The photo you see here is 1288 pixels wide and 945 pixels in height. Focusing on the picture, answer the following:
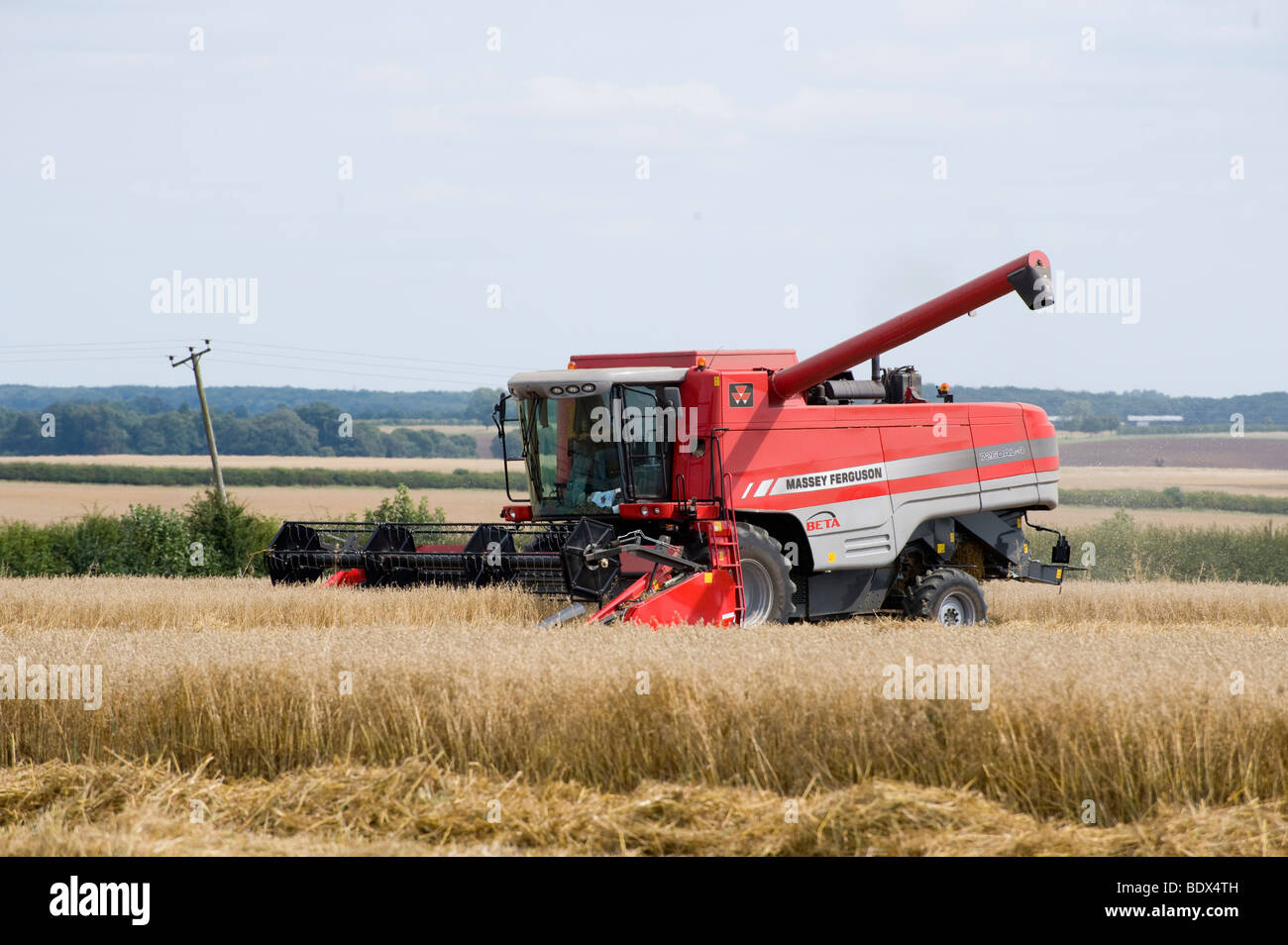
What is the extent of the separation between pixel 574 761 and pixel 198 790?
1.83 metres

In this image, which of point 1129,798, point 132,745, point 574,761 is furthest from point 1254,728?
point 132,745

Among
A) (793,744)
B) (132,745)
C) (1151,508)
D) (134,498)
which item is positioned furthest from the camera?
(134,498)

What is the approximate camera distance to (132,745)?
698 centimetres

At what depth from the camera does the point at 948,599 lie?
39.9 feet

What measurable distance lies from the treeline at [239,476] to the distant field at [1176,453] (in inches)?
921

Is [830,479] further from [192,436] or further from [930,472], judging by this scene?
[192,436]

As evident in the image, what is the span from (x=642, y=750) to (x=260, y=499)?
4050 cm

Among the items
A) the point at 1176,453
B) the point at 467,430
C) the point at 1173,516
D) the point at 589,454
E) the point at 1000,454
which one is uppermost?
the point at 467,430

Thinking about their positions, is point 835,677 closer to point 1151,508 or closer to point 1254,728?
point 1254,728
